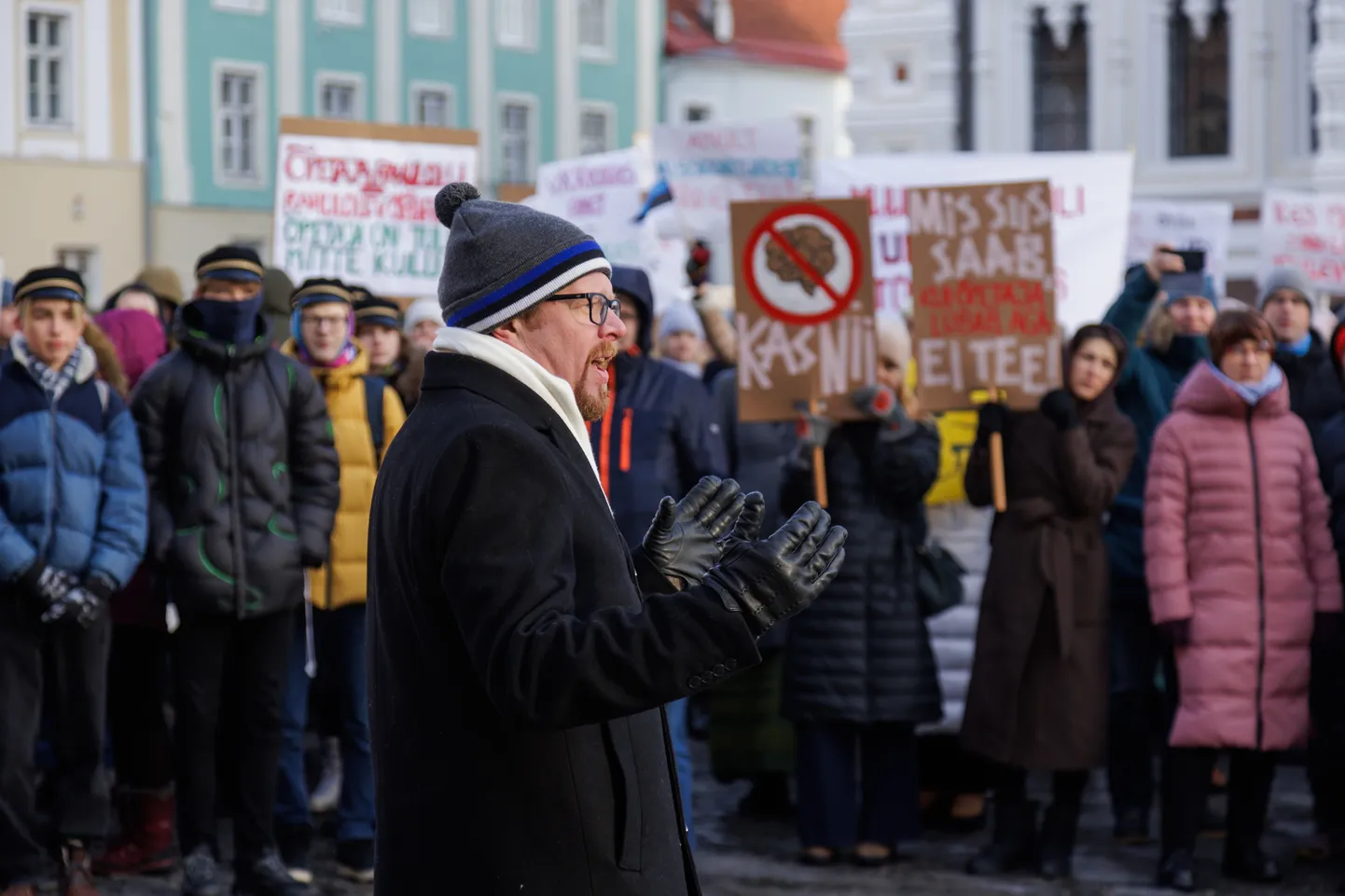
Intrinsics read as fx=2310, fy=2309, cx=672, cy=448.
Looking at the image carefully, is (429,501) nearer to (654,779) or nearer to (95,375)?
(654,779)

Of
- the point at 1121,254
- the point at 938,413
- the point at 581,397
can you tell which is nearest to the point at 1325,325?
the point at 1121,254

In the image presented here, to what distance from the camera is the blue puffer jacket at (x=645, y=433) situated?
323 inches

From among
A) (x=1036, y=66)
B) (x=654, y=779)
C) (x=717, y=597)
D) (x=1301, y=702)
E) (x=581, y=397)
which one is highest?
(x=1036, y=66)

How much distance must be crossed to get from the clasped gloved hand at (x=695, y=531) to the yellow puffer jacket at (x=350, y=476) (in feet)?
14.3

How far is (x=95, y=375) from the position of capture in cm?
785

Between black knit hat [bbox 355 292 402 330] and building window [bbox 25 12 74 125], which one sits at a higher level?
building window [bbox 25 12 74 125]

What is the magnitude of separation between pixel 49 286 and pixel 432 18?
119 feet

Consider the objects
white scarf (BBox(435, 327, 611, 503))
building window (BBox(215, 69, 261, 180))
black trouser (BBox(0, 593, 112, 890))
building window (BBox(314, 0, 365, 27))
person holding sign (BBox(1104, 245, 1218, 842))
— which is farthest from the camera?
building window (BBox(314, 0, 365, 27))

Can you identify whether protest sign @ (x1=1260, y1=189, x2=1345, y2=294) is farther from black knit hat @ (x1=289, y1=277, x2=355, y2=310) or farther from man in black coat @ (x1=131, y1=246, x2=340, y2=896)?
man in black coat @ (x1=131, y1=246, x2=340, y2=896)

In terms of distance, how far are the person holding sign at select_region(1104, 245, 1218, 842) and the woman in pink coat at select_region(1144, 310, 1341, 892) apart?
2.03 feet

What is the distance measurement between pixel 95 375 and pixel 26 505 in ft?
1.92

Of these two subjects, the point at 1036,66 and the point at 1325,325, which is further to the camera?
the point at 1036,66

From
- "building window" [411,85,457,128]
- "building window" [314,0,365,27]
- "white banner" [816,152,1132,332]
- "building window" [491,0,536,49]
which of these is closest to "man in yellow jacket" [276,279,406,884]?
"white banner" [816,152,1132,332]

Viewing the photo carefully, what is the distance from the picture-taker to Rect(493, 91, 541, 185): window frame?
44125 mm
